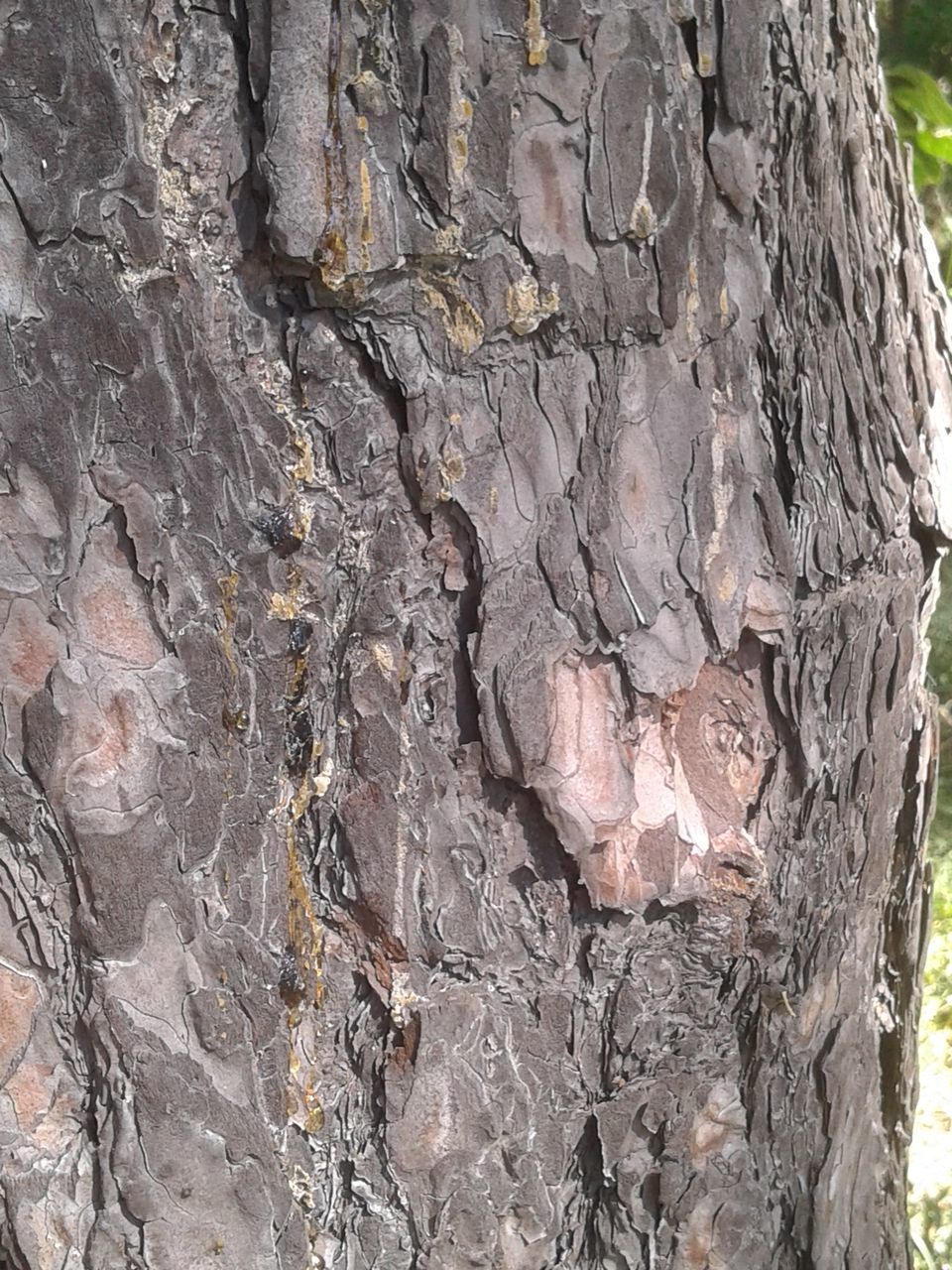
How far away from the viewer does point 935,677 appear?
285 cm

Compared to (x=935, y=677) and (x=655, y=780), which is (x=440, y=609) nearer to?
(x=655, y=780)

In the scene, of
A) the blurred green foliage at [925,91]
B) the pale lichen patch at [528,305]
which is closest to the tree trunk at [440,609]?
the pale lichen patch at [528,305]

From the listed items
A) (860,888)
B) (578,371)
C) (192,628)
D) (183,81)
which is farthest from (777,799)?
(183,81)

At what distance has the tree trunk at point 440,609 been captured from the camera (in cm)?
71

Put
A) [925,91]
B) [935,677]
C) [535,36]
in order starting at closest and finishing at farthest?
[535,36] < [925,91] < [935,677]

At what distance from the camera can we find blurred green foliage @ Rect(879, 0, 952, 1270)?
5.13 feet

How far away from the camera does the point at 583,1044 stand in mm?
898

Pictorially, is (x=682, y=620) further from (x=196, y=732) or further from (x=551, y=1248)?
(x=551, y=1248)

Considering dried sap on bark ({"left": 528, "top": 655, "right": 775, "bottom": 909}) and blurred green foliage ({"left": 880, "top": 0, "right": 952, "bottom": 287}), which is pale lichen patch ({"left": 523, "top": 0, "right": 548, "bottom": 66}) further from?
blurred green foliage ({"left": 880, "top": 0, "right": 952, "bottom": 287})

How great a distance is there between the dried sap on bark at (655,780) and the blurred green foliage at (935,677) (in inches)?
37.0

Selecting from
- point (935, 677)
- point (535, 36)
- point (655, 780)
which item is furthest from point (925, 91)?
point (935, 677)

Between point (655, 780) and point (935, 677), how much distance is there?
227 centimetres

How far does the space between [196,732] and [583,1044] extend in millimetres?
416

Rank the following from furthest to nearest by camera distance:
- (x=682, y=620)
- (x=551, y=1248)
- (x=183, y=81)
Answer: (x=551, y=1248)
(x=682, y=620)
(x=183, y=81)
